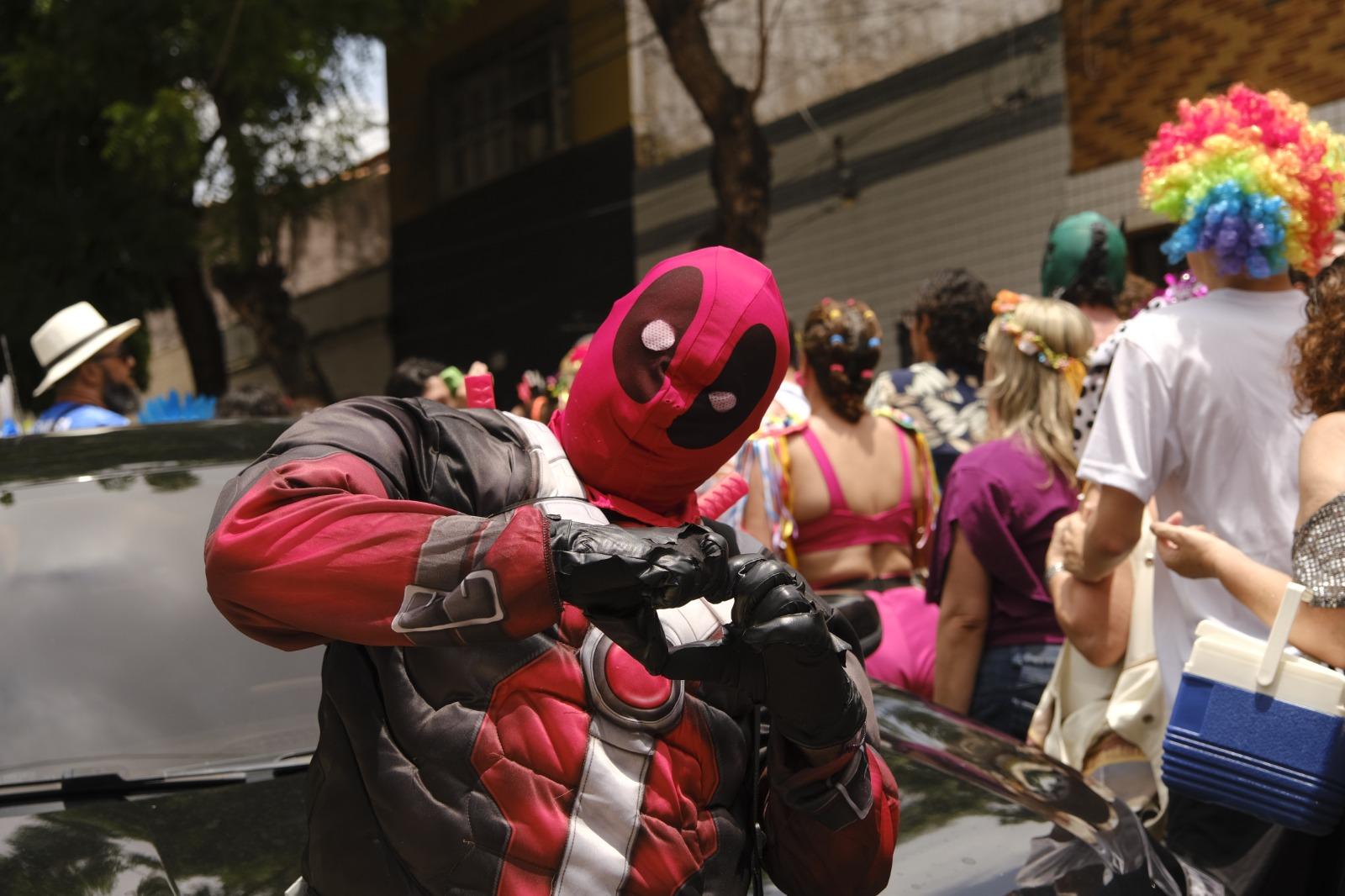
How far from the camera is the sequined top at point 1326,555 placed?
2.37 m

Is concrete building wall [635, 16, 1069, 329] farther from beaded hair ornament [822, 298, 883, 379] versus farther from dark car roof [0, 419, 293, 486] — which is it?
dark car roof [0, 419, 293, 486]

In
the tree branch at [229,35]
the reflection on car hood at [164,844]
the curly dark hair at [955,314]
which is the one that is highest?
the tree branch at [229,35]

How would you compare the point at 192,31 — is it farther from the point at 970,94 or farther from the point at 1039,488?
the point at 1039,488

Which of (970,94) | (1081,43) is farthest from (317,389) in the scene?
(1081,43)

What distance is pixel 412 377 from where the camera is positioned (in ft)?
19.4

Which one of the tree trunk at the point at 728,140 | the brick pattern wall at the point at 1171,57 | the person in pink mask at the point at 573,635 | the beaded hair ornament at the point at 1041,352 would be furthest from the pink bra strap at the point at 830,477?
the brick pattern wall at the point at 1171,57

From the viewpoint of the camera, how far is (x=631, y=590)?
4.57ft

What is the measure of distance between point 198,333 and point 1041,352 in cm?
1209

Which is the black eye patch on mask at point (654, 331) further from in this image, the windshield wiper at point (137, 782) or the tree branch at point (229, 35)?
the tree branch at point (229, 35)

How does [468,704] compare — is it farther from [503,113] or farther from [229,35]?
[503,113]

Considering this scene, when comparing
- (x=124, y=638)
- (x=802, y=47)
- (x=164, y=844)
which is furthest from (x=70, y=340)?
(x=802, y=47)

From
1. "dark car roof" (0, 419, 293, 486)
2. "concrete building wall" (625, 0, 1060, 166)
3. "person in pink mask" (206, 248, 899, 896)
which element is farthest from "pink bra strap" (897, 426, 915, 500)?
"concrete building wall" (625, 0, 1060, 166)

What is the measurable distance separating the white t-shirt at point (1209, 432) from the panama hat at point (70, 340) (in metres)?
4.14

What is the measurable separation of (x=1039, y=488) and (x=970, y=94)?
835cm
